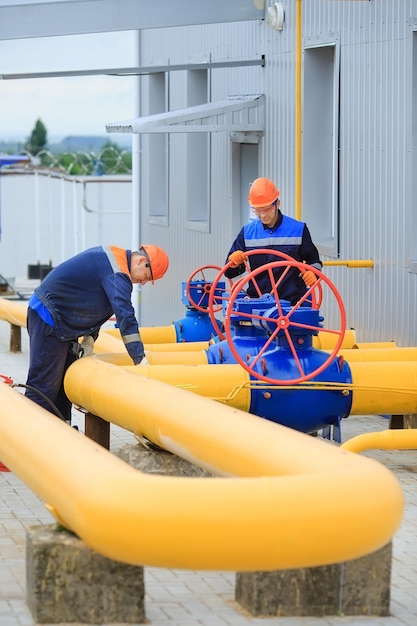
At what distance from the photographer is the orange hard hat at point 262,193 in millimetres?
9789

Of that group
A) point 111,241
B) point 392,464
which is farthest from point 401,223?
point 111,241

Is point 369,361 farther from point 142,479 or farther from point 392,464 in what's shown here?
point 142,479

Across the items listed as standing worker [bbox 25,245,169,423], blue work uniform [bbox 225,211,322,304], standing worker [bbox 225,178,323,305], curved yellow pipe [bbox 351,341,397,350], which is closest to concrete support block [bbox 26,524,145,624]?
standing worker [bbox 25,245,169,423]

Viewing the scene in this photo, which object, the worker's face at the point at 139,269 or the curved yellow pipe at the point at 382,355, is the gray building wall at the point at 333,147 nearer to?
the curved yellow pipe at the point at 382,355

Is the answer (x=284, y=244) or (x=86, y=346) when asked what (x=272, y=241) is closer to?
(x=284, y=244)

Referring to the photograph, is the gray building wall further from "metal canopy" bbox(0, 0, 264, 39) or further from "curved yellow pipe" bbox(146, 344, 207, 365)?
"curved yellow pipe" bbox(146, 344, 207, 365)

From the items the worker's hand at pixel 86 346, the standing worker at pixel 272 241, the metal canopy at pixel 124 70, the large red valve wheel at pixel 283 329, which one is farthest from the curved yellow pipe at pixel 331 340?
the metal canopy at pixel 124 70

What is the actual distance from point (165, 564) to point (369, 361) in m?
5.18

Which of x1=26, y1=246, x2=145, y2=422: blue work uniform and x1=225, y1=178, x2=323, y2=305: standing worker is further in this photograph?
x1=225, y1=178, x2=323, y2=305: standing worker

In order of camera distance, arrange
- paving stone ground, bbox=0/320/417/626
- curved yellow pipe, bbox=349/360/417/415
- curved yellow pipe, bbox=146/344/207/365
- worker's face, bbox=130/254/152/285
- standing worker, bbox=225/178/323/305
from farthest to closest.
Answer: standing worker, bbox=225/178/323/305 → curved yellow pipe, bbox=146/344/207/365 → curved yellow pipe, bbox=349/360/417/415 → worker's face, bbox=130/254/152/285 → paving stone ground, bbox=0/320/417/626

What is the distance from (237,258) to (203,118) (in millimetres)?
5163

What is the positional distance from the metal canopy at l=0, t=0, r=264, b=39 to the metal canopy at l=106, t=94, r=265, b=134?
1127 millimetres

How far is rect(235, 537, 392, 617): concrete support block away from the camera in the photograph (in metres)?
5.84

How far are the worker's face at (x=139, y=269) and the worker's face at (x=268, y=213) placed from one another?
5.67 ft
